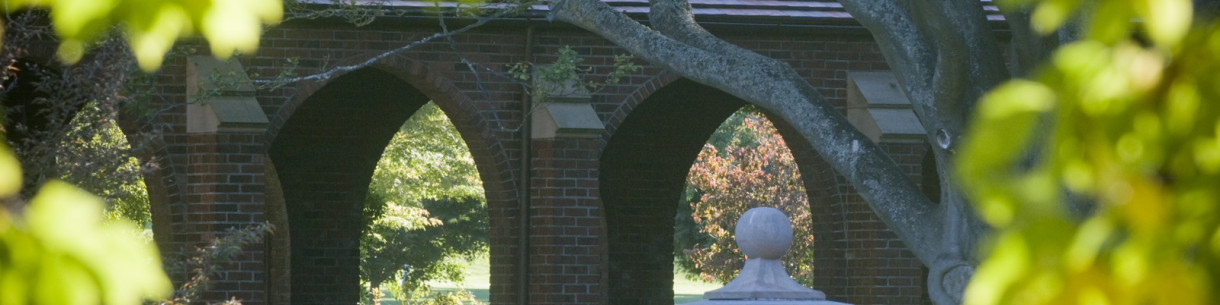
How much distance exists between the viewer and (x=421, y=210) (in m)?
29.4

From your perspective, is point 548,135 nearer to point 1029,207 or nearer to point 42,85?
point 42,85

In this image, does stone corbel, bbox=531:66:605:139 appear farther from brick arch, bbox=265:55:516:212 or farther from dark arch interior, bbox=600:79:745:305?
dark arch interior, bbox=600:79:745:305

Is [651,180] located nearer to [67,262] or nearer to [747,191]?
[67,262]

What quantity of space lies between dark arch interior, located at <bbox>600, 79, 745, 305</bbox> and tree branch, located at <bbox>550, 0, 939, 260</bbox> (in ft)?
25.4

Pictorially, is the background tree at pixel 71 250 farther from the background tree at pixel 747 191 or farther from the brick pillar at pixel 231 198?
the background tree at pixel 747 191

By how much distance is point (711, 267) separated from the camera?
114 feet

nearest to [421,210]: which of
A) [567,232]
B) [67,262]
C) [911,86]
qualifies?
[567,232]

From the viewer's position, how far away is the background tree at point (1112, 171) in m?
1.54

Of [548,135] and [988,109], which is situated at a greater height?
[548,135]

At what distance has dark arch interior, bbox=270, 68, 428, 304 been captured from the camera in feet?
53.3

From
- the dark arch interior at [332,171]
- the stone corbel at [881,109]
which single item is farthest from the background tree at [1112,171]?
the dark arch interior at [332,171]

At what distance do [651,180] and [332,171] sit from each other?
3226mm

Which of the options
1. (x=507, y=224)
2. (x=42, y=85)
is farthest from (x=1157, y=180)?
(x=507, y=224)

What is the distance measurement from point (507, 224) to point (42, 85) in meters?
5.07
